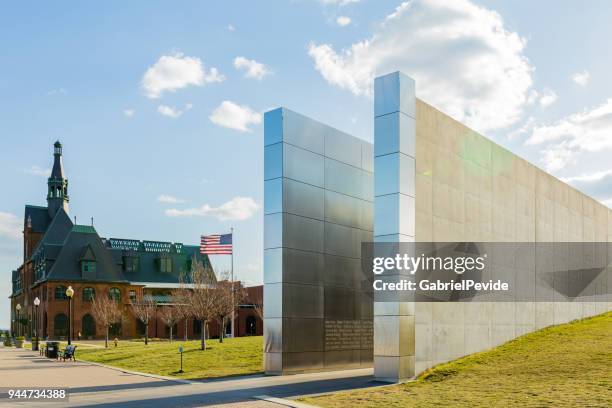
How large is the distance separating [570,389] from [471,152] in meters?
12.8

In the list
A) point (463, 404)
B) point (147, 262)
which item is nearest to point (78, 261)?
point (147, 262)

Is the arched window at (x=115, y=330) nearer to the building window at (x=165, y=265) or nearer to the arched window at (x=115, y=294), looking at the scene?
the arched window at (x=115, y=294)

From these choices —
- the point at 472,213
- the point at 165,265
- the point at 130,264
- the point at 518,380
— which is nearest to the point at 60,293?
the point at 130,264

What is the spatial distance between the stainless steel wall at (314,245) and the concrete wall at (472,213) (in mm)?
5698

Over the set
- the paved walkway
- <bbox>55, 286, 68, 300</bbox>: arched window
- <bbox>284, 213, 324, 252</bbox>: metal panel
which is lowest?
<bbox>55, 286, 68, 300</bbox>: arched window

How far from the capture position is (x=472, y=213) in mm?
29062

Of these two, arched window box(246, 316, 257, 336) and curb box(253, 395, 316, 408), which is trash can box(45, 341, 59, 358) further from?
arched window box(246, 316, 257, 336)

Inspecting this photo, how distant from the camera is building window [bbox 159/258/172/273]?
91875 mm

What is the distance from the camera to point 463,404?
59.5 ft

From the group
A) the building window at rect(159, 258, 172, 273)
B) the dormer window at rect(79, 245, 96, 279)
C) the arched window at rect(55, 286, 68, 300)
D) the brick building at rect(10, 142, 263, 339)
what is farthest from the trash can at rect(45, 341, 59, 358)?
the building window at rect(159, 258, 172, 273)

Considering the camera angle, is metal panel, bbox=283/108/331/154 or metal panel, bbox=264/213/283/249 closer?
metal panel, bbox=264/213/283/249

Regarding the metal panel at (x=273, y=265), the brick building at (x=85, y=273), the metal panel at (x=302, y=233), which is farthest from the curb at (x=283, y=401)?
the brick building at (x=85, y=273)

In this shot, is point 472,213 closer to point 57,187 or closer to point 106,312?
point 106,312

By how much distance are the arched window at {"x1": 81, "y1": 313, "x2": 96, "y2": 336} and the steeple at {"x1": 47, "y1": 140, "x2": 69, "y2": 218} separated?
2152cm
